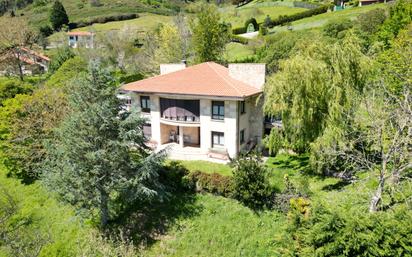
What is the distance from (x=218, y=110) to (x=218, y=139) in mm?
2858

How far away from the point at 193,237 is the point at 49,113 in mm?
17902

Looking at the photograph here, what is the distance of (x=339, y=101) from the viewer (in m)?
20.8

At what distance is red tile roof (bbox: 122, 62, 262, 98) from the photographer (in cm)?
2727

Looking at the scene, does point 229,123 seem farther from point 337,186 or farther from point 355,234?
point 355,234

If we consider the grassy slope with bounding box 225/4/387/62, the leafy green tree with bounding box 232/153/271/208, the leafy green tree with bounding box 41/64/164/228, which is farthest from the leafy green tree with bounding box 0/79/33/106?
the grassy slope with bounding box 225/4/387/62

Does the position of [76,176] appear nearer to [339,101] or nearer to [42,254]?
[42,254]

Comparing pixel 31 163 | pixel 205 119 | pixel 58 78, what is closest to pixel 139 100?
pixel 205 119

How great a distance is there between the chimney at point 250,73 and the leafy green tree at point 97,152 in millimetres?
12140

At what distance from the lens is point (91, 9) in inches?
5536

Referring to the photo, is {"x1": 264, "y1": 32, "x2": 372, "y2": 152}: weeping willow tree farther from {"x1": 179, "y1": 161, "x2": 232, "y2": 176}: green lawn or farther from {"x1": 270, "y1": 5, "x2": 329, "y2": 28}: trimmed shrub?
{"x1": 270, "y1": 5, "x2": 329, "y2": 28}: trimmed shrub

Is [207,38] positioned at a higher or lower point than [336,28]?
lower

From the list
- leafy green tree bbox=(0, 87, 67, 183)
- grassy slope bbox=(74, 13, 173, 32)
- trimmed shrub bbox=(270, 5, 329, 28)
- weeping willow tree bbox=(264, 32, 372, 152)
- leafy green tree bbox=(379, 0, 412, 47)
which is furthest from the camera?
grassy slope bbox=(74, 13, 173, 32)

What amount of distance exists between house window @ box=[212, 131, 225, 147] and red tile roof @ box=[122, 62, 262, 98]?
411cm

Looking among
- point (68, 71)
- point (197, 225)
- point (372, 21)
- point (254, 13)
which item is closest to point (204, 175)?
point (197, 225)
